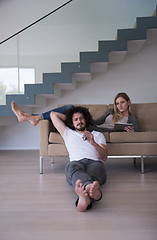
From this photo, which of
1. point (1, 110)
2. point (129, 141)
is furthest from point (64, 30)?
point (129, 141)

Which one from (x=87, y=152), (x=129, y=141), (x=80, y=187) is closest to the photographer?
(x=80, y=187)

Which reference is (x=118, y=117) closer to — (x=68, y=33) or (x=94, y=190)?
(x=94, y=190)

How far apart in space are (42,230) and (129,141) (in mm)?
1704

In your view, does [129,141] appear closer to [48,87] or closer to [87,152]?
[87,152]

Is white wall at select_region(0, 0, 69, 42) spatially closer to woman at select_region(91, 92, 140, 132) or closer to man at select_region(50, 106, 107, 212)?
woman at select_region(91, 92, 140, 132)

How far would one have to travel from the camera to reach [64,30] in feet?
14.9

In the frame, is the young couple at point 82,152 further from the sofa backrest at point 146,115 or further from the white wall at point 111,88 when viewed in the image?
the white wall at point 111,88

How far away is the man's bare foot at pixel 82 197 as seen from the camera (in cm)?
171

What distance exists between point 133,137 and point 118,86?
2454 mm

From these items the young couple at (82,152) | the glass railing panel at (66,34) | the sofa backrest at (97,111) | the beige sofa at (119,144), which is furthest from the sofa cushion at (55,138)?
the glass railing panel at (66,34)

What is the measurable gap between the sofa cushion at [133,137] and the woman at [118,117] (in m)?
0.26

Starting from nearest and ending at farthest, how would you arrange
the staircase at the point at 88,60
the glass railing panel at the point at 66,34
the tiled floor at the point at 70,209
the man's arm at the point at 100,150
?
the tiled floor at the point at 70,209 < the man's arm at the point at 100,150 < the staircase at the point at 88,60 < the glass railing panel at the point at 66,34

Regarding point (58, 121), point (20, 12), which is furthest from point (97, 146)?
point (20, 12)

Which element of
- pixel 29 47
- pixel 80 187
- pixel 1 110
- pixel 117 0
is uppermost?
pixel 117 0
